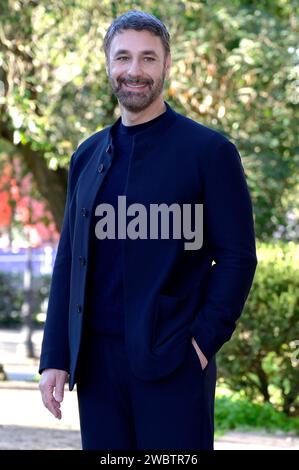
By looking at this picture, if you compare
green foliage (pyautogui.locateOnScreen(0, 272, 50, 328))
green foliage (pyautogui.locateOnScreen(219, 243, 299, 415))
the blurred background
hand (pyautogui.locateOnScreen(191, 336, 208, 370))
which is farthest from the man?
green foliage (pyautogui.locateOnScreen(0, 272, 50, 328))

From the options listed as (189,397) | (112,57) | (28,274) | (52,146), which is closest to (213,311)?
(189,397)

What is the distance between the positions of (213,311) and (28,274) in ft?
74.0

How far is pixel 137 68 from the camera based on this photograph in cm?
396

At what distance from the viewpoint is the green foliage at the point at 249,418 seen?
35.6 ft

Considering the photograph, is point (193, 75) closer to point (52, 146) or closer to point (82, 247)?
point (52, 146)

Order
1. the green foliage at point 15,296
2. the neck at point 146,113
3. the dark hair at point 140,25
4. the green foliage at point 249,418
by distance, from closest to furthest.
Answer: the dark hair at point 140,25, the neck at point 146,113, the green foliage at point 249,418, the green foliage at point 15,296

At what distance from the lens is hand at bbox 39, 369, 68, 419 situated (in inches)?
162

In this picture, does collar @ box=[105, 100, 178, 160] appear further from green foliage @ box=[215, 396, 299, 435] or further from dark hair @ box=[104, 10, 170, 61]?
green foliage @ box=[215, 396, 299, 435]

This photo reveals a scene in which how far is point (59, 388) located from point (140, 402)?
1.31ft

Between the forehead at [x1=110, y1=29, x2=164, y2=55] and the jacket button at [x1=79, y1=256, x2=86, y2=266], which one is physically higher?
the forehead at [x1=110, y1=29, x2=164, y2=55]

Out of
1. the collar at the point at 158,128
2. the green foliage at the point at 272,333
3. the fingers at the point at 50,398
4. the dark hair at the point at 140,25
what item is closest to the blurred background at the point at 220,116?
the green foliage at the point at 272,333

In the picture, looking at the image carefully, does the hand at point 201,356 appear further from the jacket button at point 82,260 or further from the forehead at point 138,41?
the forehead at point 138,41

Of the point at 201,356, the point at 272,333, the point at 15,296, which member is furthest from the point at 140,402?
the point at 15,296
